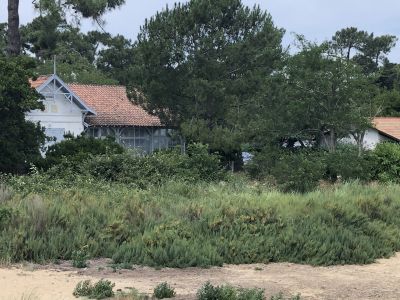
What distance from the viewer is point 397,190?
16797mm

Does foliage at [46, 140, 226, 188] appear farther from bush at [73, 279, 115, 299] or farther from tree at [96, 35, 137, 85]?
tree at [96, 35, 137, 85]

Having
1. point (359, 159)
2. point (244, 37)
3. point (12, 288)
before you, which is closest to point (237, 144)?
point (244, 37)

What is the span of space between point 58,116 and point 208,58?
39.4 feet

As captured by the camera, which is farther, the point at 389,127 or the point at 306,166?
the point at 389,127

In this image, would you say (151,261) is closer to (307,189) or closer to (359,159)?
(307,189)

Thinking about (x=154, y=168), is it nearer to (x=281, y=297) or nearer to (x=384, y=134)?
(x=281, y=297)

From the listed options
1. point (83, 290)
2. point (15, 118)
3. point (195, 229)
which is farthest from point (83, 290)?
point (15, 118)

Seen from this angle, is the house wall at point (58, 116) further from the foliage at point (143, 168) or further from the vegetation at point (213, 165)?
the foliage at point (143, 168)

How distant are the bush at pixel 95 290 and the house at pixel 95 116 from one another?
28761 mm

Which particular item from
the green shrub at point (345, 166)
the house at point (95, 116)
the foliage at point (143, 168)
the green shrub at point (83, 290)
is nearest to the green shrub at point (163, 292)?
the green shrub at point (83, 290)

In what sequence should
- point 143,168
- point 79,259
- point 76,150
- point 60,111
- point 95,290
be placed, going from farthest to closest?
1. point 60,111
2. point 76,150
3. point 143,168
4. point 79,259
5. point 95,290

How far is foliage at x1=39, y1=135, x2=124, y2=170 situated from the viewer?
20516mm

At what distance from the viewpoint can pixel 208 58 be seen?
32.2 meters

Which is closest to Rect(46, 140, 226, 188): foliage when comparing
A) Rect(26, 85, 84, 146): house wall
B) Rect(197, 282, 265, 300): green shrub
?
Rect(197, 282, 265, 300): green shrub
